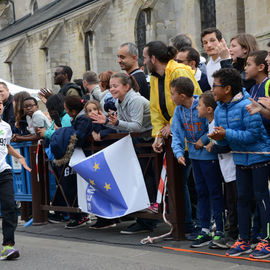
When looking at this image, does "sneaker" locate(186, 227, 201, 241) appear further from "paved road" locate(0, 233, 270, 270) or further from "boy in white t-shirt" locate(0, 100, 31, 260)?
"boy in white t-shirt" locate(0, 100, 31, 260)

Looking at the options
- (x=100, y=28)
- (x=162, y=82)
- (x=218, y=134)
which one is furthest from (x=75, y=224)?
(x=100, y=28)

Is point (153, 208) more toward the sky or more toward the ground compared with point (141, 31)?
more toward the ground

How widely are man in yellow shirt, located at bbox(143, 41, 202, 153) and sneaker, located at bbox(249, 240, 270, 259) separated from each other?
1.64 meters

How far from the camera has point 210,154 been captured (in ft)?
18.5

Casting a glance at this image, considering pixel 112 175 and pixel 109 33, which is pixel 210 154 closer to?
pixel 112 175

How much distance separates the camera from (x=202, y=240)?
18.6 feet

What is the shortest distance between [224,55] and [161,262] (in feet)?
9.12

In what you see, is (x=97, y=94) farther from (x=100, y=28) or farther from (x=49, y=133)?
(x=100, y=28)

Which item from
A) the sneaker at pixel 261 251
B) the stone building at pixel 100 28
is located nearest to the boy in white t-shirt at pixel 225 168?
the sneaker at pixel 261 251

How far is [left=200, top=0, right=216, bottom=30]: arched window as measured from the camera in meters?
24.8

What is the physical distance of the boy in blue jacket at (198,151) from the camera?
562cm

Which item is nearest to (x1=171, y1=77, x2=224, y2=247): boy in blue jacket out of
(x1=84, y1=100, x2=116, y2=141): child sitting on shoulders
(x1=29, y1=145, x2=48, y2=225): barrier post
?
(x1=84, y1=100, x2=116, y2=141): child sitting on shoulders

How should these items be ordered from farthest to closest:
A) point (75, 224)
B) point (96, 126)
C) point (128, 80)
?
1. point (75, 224)
2. point (96, 126)
3. point (128, 80)

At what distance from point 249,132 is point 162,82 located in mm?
1563
